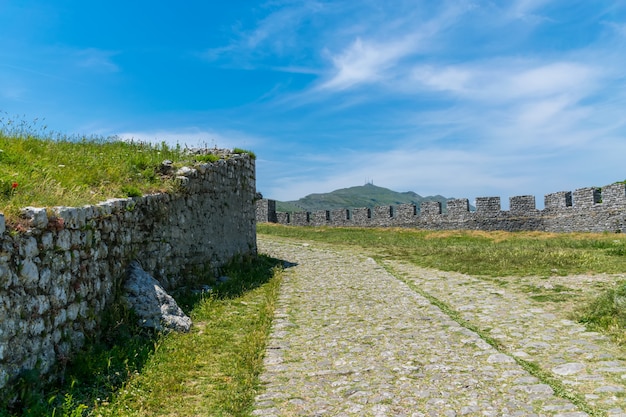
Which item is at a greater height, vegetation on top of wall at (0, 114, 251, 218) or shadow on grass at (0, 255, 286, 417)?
vegetation on top of wall at (0, 114, 251, 218)

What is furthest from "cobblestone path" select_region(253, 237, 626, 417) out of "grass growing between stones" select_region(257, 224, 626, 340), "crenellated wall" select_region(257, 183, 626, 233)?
"crenellated wall" select_region(257, 183, 626, 233)

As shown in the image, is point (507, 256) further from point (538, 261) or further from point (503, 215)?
point (503, 215)

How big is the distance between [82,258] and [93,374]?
5.96 feet

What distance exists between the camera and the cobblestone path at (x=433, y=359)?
18.1 ft

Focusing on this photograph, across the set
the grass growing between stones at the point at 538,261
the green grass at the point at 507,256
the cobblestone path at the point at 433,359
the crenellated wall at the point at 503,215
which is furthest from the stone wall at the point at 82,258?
the crenellated wall at the point at 503,215

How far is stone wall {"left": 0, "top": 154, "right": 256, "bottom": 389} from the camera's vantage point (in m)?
5.46

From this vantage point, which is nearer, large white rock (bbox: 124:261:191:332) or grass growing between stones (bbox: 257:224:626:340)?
large white rock (bbox: 124:261:191:332)

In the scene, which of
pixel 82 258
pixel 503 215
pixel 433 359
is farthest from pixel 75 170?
pixel 503 215

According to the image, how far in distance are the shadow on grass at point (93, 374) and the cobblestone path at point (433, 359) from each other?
1957 millimetres

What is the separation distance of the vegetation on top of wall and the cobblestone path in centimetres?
406

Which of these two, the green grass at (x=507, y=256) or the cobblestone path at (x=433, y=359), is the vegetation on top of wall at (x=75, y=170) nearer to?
the cobblestone path at (x=433, y=359)

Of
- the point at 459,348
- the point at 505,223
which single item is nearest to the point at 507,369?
the point at 459,348

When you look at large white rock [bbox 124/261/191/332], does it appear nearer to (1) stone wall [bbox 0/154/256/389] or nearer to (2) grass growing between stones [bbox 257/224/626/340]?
(1) stone wall [bbox 0/154/256/389]

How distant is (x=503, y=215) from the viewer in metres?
35.6
